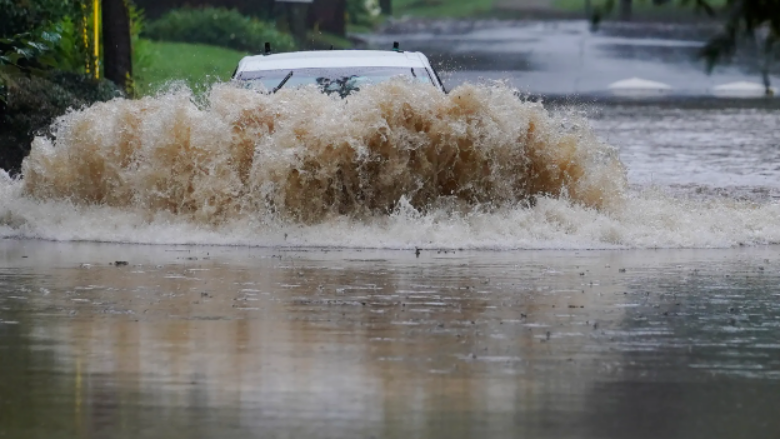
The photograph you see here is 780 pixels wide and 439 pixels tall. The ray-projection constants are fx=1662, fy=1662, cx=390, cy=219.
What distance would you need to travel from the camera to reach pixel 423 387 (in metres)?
7.18

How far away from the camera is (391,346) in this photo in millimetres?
8211

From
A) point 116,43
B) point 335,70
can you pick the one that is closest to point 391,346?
point 335,70

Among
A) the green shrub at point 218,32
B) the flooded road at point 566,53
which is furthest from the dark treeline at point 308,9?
the green shrub at point 218,32

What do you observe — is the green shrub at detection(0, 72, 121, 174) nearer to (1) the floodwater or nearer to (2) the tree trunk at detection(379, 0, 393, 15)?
(1) the floodwater

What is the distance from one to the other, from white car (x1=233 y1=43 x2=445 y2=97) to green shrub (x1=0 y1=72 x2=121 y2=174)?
5.57 m

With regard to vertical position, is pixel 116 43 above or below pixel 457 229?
above

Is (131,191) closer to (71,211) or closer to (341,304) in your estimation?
(71,211)

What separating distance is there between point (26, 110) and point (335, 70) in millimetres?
6891

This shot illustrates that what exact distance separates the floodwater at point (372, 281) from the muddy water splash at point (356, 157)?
2 centimetres

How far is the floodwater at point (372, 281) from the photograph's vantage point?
682 cm

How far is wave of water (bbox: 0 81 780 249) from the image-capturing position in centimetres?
1348

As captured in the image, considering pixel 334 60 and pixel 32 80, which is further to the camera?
pixel 32 80

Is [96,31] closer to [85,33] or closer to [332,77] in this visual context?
[85,33]

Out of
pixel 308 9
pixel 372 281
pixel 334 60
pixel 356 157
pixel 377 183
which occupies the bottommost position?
pixel 308 9
